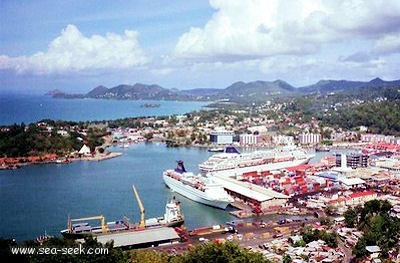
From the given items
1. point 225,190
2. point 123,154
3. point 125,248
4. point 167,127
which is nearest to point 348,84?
point 167,127

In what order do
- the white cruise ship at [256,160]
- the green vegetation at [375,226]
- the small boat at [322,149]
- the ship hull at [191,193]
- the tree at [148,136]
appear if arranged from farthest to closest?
1. the tree at [148,136]
2. the small boat at [322,149]
3. the white cruise ship at [256,160]
4. the ship hull at [191,193]
5. the green vegetation at [375,226]

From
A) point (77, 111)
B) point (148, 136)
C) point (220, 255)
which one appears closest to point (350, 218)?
point (220, 255)

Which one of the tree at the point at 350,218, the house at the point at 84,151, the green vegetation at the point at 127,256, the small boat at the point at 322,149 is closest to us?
the green vegetation at the point at 127,256

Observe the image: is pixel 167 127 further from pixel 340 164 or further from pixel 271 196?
pixel 271 196

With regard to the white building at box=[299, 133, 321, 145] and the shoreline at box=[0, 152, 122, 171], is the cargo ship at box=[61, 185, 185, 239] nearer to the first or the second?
the shoreline at box=[0, 152, 122, 171]

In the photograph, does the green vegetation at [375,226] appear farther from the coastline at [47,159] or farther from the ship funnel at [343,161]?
the coastline at [47,159]

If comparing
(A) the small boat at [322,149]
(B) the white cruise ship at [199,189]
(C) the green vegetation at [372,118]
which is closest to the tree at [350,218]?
(B) the white cruise ship at [199,189]

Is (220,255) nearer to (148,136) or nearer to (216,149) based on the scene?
(216,149)
